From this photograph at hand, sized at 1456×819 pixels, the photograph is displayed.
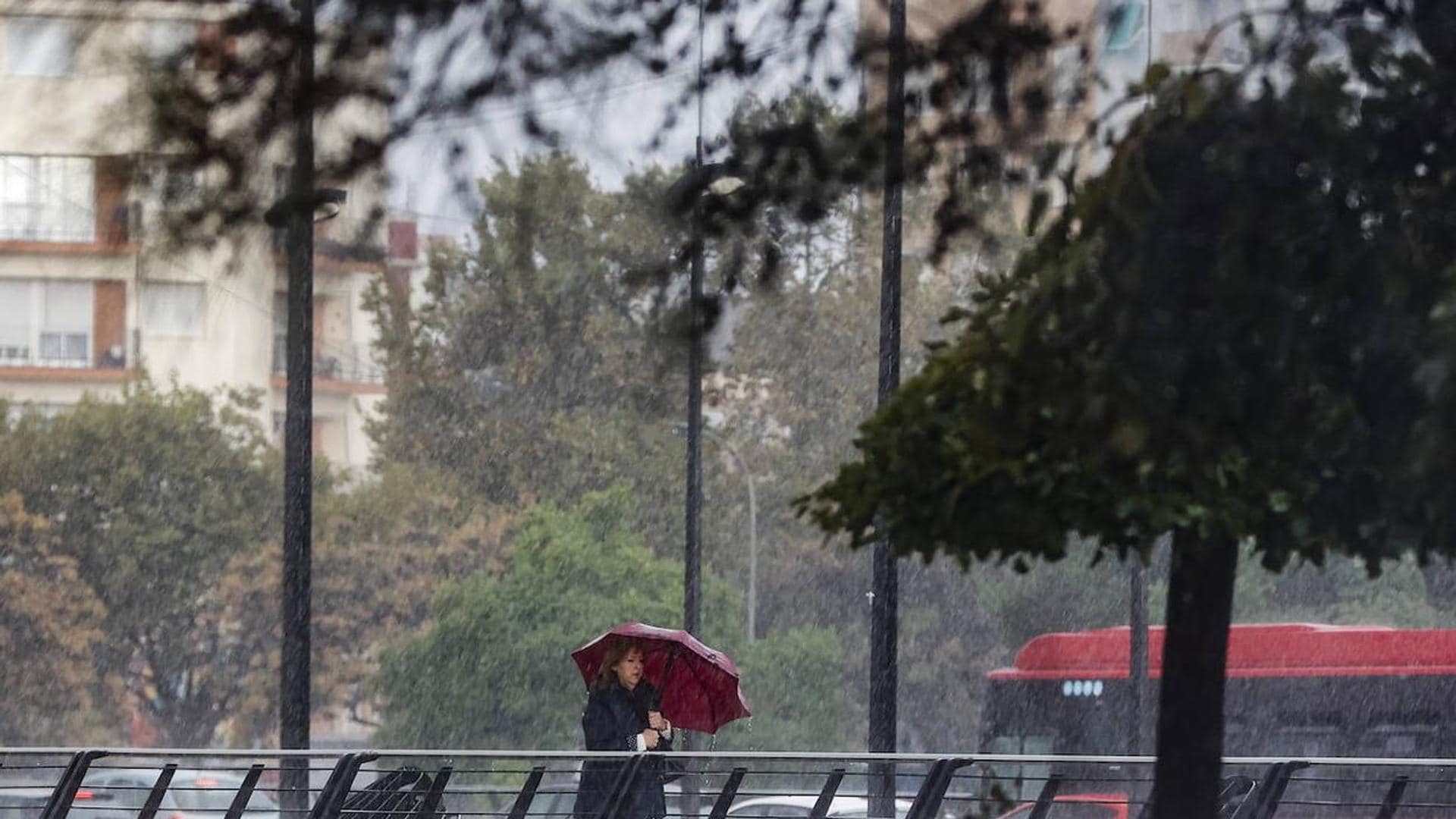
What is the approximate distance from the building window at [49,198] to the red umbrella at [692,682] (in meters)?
9.10

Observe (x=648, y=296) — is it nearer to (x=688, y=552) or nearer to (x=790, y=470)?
(x=688, y=552)

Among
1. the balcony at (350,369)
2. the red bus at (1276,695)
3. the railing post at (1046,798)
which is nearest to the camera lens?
the railing post at (1046,798)

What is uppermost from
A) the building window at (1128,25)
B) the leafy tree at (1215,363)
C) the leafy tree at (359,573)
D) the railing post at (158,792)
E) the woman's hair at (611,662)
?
the building window at (1128,25)

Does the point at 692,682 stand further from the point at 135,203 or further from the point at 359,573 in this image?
the point at 359,573

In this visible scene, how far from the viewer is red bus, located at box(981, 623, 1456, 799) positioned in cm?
2083

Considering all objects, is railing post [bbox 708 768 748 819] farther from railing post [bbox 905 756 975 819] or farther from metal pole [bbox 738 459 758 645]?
metal pole [bbox 738 459 758 645]

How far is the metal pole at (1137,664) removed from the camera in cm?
2264

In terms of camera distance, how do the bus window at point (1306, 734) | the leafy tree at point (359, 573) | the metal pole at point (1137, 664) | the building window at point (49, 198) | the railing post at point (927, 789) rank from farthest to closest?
1. the leafy tree at point (359, 573)
2. the metal pole at point (1137, 664)
3. the bus window at point (1306, 734)
4. the railing post at point (927, 789)
5. the building window at point (49, 198)

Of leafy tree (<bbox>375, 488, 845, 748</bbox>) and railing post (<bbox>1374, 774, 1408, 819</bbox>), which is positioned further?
leafy tree (<bbox>375, 488, 845, 748</bbox>)

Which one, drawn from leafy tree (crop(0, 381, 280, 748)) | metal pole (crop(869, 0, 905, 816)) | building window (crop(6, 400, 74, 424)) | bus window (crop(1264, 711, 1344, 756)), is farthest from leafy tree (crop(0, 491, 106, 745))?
metal pole (crop(869, 0, 905, 816))

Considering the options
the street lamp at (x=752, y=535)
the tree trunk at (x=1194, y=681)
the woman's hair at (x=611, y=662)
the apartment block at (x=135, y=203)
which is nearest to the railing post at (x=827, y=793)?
the woman's hair at (x=611, y=662)

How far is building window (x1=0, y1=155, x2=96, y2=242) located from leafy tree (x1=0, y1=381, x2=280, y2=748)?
37.9 metres

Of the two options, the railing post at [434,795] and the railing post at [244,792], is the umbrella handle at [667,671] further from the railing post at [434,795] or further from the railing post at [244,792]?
the railing post at [244,792]

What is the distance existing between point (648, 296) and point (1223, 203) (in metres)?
1.05
